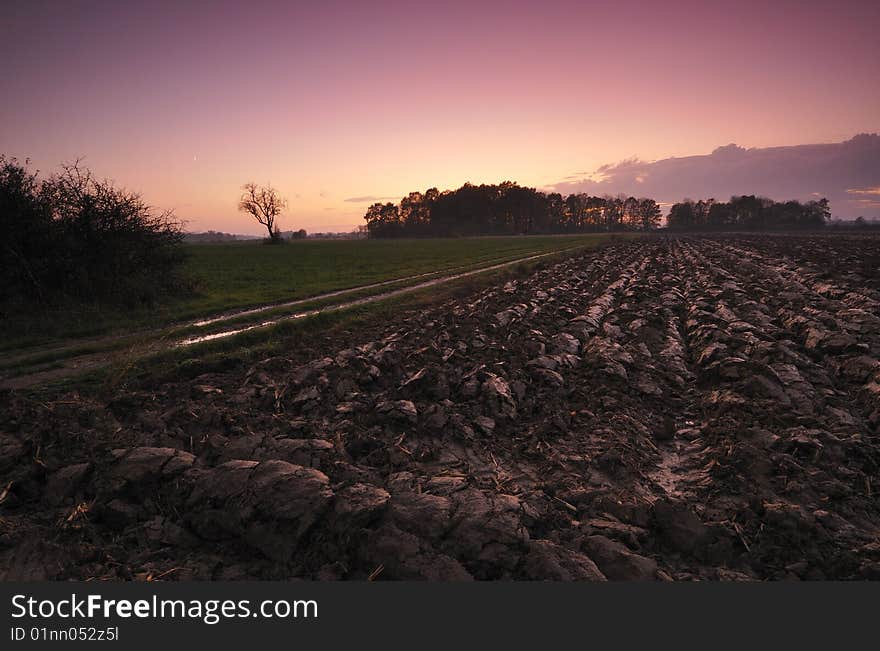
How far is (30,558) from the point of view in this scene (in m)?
3.36

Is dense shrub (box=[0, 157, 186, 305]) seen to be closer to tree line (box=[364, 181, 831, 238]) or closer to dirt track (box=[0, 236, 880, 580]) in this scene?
dirt track (box=[0, 236, 880, 580])

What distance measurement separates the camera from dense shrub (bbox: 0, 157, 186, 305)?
509 inches

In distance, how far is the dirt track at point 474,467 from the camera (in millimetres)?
3461

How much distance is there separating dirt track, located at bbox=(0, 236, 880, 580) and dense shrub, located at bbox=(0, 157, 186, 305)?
31.9 feet

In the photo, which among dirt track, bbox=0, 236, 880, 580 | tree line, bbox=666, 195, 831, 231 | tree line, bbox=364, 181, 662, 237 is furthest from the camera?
tree line, bbox=666, 195, 831, 231

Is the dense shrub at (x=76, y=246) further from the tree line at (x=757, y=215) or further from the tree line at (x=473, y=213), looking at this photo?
the tree line at (x=757, y=215)

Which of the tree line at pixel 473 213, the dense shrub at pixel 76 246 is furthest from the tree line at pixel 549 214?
the dense shrub at pixel 76 246

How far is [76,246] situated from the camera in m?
14.3

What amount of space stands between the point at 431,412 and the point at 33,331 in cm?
1230

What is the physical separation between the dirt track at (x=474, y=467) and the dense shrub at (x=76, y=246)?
9.73m

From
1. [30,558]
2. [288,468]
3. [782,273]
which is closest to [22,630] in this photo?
[30,558]

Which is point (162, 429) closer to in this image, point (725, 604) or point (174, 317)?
point (725, 604)

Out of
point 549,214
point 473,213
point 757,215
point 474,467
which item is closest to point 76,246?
point 474,467

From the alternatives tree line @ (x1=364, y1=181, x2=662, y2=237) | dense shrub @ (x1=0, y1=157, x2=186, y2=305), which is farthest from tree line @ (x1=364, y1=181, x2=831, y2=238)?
dense shrub @ (x1=0, y1=157, x2=186, y2=305)
